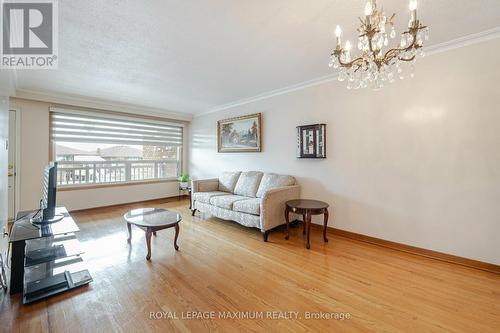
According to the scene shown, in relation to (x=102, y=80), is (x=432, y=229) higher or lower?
lower

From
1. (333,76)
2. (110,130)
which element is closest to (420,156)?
(333,76)

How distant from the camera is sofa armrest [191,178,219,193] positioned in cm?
426

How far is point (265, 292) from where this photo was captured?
6.16 feet

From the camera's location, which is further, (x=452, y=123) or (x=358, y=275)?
(x=452, y=123)

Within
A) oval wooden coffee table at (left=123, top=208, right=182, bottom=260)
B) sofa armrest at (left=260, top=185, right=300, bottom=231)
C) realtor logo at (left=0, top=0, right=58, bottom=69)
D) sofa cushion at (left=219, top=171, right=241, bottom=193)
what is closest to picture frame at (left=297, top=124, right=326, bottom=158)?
sofa armrest at (left=260, top=185, right=300, bottom=231)

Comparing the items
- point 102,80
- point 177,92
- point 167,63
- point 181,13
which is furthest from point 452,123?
point 102,80

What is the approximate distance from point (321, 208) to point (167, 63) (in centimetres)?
275

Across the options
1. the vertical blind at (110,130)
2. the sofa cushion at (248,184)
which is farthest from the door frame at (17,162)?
the sofa cushion at (248,184)

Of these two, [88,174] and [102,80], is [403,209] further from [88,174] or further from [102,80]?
[88,174]

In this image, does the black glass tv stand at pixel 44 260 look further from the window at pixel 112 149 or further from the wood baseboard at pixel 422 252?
the wood baseboard at pixel 422 252

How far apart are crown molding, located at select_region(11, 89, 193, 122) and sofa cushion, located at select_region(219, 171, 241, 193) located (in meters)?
2.43

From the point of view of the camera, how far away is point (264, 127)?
422 cm

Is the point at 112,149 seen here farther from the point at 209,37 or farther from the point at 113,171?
the point at 209,37

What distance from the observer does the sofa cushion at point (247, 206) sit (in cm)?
312
